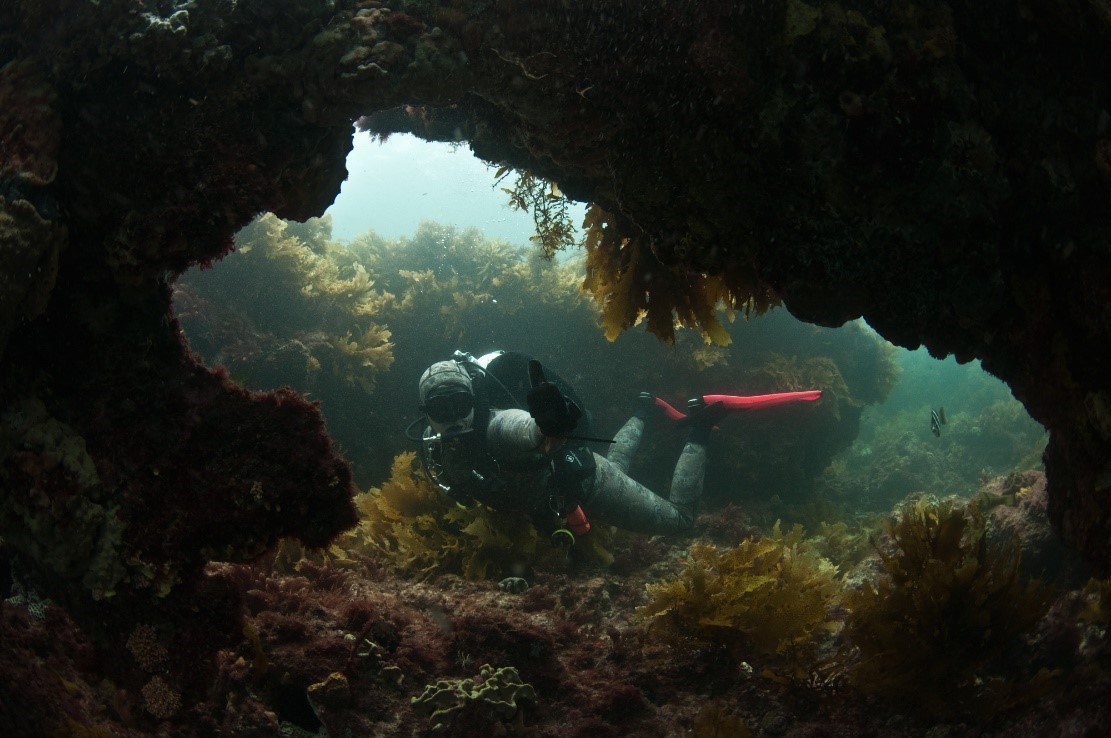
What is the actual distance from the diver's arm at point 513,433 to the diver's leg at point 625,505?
143 cm

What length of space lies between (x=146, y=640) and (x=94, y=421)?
101 cm

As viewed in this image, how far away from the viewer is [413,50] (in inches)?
117

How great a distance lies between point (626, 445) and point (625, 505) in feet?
5.91

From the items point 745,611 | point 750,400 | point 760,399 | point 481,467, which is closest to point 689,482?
→ point 750,400

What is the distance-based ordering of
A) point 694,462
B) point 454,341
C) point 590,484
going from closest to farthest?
point 590,484, point 694,462, point 454,341

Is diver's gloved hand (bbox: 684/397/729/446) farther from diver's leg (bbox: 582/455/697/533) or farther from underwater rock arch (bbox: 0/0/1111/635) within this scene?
underwater rock arch (bbox: 0/0/1111/635)

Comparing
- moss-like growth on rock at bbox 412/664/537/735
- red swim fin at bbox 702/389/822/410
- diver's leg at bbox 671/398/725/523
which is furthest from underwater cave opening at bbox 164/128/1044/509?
moss-like growth on rock at bbox 412/664/537/735

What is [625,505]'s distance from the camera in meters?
7.23

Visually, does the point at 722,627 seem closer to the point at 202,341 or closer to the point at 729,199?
the point at 729,199

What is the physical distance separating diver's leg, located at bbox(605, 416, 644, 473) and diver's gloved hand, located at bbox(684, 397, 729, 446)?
2.75 feet

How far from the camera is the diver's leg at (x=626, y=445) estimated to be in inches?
344

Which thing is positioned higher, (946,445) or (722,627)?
(946,445)

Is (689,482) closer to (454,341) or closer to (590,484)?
(590,484)

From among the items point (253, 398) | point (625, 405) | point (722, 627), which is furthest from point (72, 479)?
point (625, 405)
